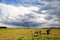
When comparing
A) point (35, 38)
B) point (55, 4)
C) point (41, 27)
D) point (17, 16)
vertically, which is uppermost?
point (55, 4)

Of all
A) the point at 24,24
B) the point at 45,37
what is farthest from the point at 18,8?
the point at 45,37

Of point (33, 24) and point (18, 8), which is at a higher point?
point (18, 8)

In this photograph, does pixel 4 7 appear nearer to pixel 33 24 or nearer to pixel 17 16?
pixel 17 16

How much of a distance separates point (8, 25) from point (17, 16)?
261mm

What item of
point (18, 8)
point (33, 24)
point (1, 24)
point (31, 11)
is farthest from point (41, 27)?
point (1, 24)

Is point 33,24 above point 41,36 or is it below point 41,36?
above

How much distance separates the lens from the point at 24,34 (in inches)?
127

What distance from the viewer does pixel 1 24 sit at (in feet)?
10.4

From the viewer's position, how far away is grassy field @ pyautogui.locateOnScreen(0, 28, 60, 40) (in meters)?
3.15

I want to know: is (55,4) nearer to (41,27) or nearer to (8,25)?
(41,27)

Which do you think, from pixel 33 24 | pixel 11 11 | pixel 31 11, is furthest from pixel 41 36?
pixel 11 11

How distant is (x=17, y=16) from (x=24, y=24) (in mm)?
219

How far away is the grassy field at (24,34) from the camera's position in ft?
10.3

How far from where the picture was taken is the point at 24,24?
10.6ft
